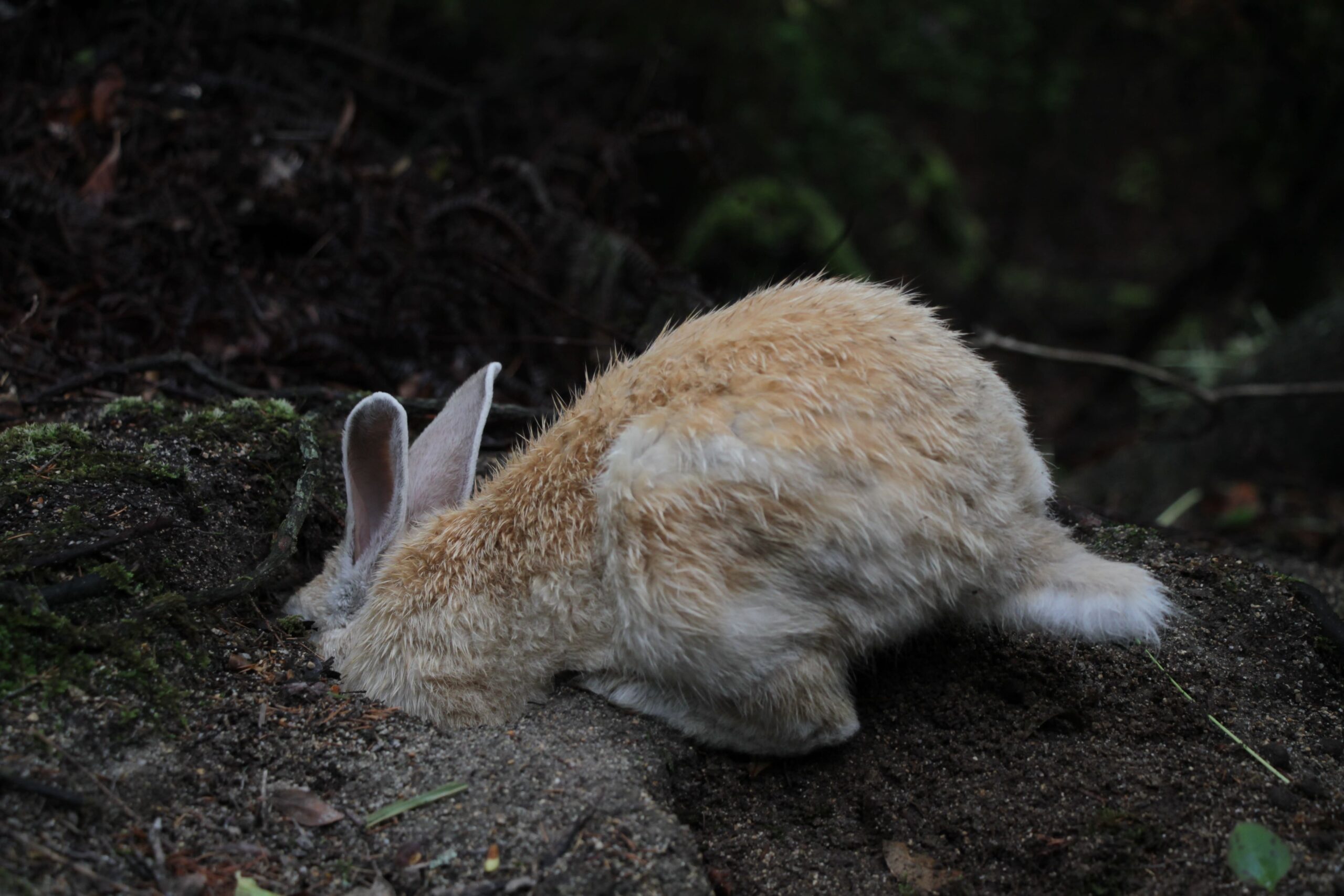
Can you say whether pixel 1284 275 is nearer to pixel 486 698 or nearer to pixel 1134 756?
pixel 1134 756

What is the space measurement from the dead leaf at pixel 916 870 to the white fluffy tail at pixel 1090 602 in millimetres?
889

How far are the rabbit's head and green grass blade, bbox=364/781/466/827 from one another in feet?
3.49

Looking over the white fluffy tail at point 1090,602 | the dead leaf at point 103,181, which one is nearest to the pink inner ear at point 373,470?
the white fluffy tail at point 1090,602

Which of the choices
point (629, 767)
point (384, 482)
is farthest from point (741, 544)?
point (384, 482)

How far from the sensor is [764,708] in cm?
337

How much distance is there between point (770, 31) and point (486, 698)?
6449 mm

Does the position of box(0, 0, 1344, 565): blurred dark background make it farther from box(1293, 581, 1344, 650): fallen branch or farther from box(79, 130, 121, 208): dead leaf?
box(1293, 581, 1344, 650): fallen branch

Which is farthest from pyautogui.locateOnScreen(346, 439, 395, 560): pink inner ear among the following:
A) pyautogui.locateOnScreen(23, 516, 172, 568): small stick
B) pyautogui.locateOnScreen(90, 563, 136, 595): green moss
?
pyautogui.locateOnScreen(90, 563, 136, 595): green moss

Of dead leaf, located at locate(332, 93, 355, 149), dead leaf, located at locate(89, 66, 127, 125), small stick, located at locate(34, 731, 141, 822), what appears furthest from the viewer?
dead leaf, located at locate(332, 93, 355, 149)

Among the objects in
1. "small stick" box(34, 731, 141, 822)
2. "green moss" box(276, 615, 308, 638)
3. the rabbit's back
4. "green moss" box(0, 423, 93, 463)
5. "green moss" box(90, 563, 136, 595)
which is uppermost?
the rabbit's back

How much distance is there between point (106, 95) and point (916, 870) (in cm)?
577

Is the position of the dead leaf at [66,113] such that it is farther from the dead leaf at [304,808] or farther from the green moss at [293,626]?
the dead leaf at [304,808]

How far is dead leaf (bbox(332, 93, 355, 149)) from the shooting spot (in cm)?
591

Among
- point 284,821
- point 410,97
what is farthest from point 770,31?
point 284,821
